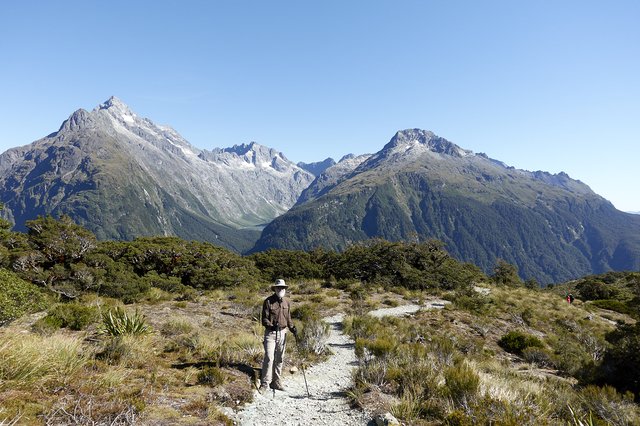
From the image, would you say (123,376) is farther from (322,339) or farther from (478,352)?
(478,352)

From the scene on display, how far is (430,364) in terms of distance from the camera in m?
9.34

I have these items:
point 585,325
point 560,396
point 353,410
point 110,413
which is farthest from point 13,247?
point 585,325

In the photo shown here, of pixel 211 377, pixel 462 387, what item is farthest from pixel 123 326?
pixel 462 387

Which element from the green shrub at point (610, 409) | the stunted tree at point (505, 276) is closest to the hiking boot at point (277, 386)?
the green shrub at point (610, 409)

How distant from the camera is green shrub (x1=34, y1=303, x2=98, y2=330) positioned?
12102mm

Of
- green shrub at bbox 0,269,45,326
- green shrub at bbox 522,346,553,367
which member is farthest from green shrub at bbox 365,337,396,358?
green shrub at bbox 0,269,45,326

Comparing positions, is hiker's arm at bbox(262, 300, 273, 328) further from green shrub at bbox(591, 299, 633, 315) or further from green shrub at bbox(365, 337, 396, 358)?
green shrub at bbox(591, 299, 633, 315)

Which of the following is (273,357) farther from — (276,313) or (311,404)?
(311,404)

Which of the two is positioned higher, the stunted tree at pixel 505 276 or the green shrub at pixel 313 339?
the green shrub at pixel 313 339

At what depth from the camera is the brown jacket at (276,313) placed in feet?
30.6

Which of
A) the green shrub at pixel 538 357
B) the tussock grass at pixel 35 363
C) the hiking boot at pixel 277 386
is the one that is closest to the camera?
the tussock grass at pixel 35 363

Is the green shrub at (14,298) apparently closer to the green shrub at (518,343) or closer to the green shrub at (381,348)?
the green shrub at (381,348)

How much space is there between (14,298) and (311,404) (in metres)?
10.3

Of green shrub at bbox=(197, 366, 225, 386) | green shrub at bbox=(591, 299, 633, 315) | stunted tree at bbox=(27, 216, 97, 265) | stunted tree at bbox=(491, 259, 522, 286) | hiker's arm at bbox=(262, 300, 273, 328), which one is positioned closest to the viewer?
green shrub at bbox=(197, 366, 225, 386)
